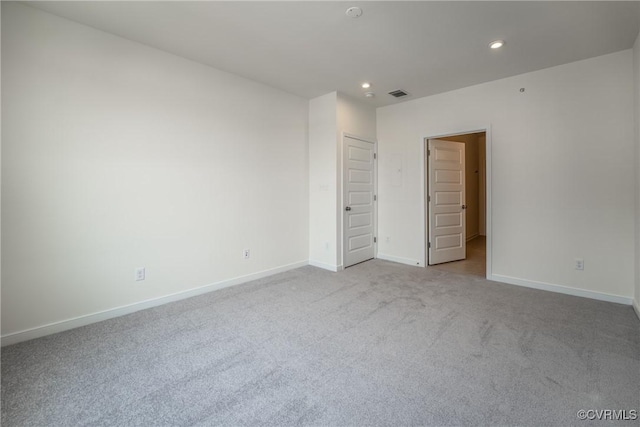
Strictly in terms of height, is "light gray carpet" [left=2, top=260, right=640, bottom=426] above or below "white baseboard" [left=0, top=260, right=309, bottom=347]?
below

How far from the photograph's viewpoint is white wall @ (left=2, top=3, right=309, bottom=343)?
7.50 feet

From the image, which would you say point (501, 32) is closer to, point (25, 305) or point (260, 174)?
point (260, 174)

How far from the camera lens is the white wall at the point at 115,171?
2287 millimetres

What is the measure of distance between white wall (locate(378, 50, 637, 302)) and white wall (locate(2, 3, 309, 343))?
320 centimetres

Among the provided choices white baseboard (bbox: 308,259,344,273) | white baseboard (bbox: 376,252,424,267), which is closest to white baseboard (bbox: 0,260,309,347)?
white baseboard (bbox: 308,259,344,273)

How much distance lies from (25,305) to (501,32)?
487 cm

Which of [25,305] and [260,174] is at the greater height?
[260,174]

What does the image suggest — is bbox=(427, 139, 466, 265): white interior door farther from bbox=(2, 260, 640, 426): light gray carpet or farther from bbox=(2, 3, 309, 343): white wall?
bbox=(2, 3, 309, 343): white wall

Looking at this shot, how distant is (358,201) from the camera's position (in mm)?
4734

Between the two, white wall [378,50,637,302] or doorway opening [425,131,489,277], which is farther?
doorway opening [425,131,489,277]

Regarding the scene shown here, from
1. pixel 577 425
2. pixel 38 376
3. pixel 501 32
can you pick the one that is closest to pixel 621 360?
pixel 577 425

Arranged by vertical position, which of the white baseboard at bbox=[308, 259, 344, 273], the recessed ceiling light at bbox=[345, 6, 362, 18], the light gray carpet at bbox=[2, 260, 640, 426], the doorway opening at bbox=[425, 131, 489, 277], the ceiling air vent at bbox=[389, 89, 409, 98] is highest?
the ceiling air vent at bbox=[389, 89, 409, 98]

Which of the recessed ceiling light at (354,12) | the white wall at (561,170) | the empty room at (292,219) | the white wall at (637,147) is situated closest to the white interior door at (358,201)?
the empty room at (292,219)

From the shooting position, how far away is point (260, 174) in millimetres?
3965
